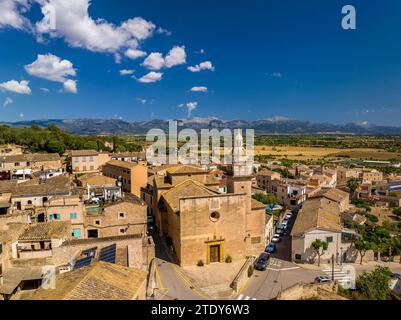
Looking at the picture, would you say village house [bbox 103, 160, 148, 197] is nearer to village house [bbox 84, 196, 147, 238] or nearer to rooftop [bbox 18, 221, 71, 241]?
village house [bbox 84, 196, 147, 238]

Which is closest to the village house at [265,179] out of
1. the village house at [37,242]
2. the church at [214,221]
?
the church at [214,221]

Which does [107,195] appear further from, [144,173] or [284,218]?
[284,218]

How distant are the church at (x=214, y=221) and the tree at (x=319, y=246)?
16.8ft

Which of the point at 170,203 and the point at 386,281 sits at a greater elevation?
the point at 170,203

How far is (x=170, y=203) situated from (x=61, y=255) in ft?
36.0

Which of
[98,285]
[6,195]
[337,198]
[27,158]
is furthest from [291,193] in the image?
[27,158]

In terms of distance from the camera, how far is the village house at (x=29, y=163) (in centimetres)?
5593

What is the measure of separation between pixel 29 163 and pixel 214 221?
46.9 metres

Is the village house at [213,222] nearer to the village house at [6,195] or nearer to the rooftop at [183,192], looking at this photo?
the rooftop at [183,192]

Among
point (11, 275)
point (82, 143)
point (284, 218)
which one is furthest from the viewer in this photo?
point (82, 143)

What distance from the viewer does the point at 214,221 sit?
27.4 metres

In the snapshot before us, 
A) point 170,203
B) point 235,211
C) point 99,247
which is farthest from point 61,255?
point 235,211

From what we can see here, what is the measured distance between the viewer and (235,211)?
28203mm

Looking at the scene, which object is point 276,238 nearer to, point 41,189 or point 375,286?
point 375,286
